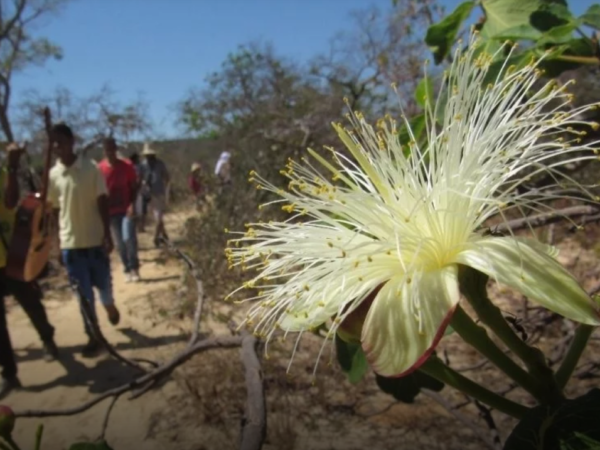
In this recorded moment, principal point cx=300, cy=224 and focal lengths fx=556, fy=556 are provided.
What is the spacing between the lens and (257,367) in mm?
1578

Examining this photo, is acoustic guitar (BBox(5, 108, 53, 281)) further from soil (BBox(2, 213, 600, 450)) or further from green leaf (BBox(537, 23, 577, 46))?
green leaf (BBox(537, 23, 577, 46))

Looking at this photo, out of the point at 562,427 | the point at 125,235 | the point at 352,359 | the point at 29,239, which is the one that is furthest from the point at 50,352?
the point at 562,427

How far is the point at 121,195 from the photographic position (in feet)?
22.2

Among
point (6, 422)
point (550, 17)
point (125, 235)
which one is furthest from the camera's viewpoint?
point (125, 235)

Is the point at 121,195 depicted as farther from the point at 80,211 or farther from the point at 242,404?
the point at 242,404

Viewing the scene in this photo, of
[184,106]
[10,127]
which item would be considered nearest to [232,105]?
[184,106]

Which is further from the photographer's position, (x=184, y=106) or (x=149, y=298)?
(x=184, y=106)

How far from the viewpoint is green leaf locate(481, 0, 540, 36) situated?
1.50 metres

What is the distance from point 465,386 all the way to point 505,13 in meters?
1.08

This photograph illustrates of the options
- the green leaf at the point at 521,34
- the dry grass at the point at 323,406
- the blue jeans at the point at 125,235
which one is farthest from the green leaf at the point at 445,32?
the blue jeans at the point at 125,235

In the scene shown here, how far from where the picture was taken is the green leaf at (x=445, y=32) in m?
1.66

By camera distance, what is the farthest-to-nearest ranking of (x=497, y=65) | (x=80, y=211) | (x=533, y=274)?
1. (x=80, y=211)
2. (x=497, y=65)
3. (x=533, y=274)

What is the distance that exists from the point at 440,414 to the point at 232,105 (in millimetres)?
12496

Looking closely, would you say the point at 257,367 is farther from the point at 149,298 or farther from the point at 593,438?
the point at 149,298
